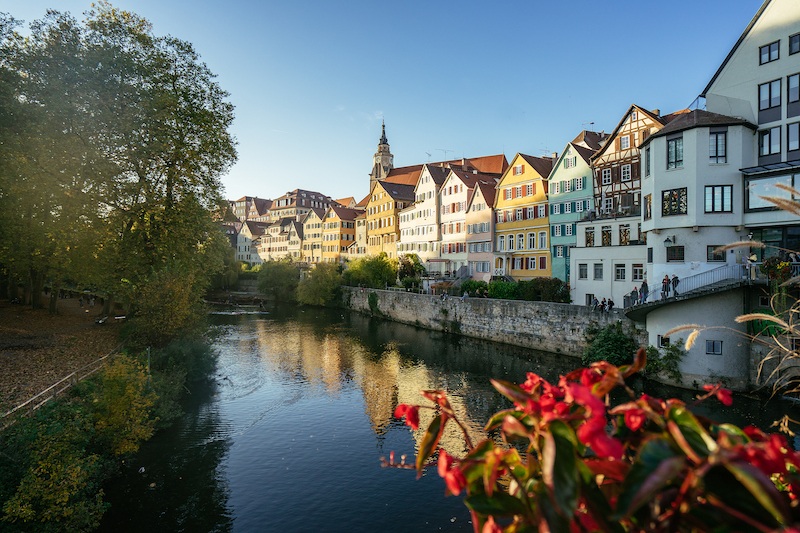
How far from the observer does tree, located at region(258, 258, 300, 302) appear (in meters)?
66.7

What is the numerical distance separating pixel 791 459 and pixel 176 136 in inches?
979

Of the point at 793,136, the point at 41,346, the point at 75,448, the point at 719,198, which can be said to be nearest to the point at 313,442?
the point at 75,448

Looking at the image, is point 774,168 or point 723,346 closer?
point 774,168

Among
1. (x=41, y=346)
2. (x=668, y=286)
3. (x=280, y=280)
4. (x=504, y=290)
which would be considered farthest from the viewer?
(x=280, y=280)

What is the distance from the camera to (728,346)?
20.6m

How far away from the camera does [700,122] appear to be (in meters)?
21.4

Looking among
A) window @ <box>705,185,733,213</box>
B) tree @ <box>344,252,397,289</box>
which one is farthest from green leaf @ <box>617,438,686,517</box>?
tree @ <box>344,252,397,289</box>

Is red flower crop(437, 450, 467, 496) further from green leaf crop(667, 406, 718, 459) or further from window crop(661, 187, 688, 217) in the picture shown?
window crop(661, 187, 688, 217)

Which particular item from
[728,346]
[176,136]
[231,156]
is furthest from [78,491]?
[728,346]

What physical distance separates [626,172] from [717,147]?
1082cm

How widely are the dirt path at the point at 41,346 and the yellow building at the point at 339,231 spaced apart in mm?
51146

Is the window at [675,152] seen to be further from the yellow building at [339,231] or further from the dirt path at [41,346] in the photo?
the yellow building at [339,231]

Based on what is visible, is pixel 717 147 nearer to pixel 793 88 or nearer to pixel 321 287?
pixel 793 88

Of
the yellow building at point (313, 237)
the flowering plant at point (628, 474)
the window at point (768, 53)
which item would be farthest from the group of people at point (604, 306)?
the yellow building at point (313, 237)
